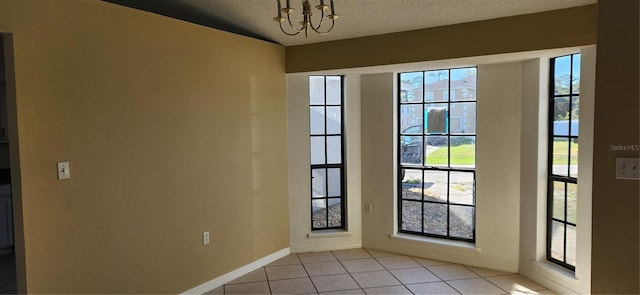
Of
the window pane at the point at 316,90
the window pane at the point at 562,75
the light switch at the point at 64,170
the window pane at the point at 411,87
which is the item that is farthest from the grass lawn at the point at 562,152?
the light switch at the point at 64,170

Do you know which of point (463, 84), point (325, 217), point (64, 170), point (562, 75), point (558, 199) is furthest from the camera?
point (325, 217)

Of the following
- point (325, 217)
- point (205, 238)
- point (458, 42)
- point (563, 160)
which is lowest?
point (325, 217)

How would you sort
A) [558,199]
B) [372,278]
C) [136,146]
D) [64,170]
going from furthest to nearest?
[372,278] → [558,199] → [136,146] → [64,170]

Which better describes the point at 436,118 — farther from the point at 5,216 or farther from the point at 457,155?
the point at 5,216

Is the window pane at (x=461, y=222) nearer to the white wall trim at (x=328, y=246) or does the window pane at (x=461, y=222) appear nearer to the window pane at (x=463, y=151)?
the window pane at (x=463, y=151)

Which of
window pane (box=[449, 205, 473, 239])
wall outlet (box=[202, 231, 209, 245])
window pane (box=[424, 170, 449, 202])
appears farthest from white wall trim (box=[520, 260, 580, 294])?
wall outlet (box=[202, 231, 209, 245])

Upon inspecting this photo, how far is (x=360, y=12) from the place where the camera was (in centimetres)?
321

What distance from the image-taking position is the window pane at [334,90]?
4477 millimetres

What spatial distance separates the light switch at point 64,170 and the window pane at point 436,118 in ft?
10.6

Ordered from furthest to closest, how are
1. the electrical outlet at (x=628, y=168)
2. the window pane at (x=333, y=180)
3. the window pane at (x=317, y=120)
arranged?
the window pane at (x=333, y=180)
the window pane at (x=317, y=120)
the electrical outlet at (x=628, y=168)

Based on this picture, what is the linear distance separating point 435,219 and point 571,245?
131 centimetres

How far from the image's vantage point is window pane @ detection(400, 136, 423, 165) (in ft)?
14.1

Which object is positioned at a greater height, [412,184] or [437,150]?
[437,150]

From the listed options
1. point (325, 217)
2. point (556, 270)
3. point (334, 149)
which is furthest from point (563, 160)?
point (325, 217)
